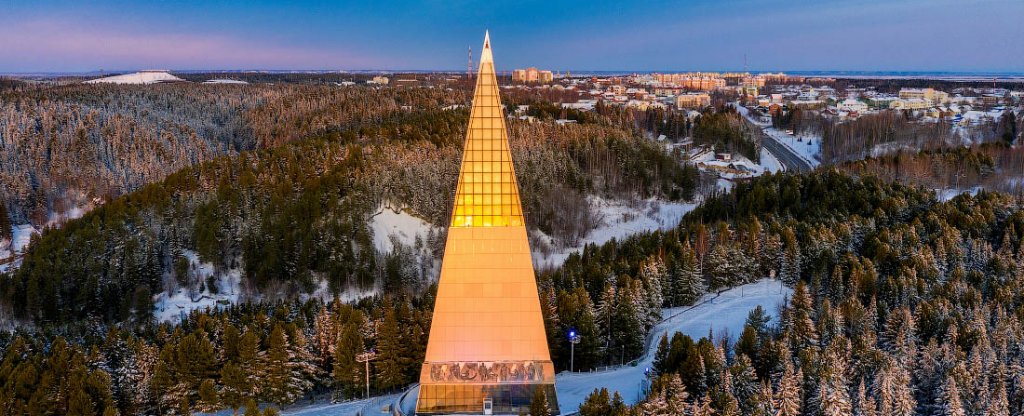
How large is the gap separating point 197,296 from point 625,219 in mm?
47634

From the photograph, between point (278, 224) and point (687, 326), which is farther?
point (278, 224)

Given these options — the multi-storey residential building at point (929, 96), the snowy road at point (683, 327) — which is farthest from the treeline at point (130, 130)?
the multi-storey residential building at point (929, 96)

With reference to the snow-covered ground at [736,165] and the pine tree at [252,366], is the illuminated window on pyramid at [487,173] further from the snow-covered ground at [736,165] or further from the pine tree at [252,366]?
the snow-covered ground at [736,165]

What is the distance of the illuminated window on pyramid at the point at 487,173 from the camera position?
84.5ft

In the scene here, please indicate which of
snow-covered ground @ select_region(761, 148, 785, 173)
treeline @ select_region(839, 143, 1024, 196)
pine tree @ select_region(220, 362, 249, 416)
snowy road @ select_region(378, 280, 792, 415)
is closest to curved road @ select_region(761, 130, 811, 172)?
snow-covered ground @ select_region(761, 148, 785, 173)

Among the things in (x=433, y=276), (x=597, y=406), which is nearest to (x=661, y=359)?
(x=597, y=406)

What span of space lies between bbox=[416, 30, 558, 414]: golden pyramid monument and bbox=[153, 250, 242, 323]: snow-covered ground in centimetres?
3208

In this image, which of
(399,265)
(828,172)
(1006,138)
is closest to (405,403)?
(399,265)

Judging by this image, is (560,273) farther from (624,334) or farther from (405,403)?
(405,403)

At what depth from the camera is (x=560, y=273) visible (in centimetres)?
4853

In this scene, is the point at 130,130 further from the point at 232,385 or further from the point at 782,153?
the point at 782,153

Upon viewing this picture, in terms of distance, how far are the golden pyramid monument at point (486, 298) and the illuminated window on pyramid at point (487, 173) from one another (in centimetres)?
4

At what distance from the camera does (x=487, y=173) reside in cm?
2578

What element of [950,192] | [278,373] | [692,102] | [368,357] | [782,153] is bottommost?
[278,373]
